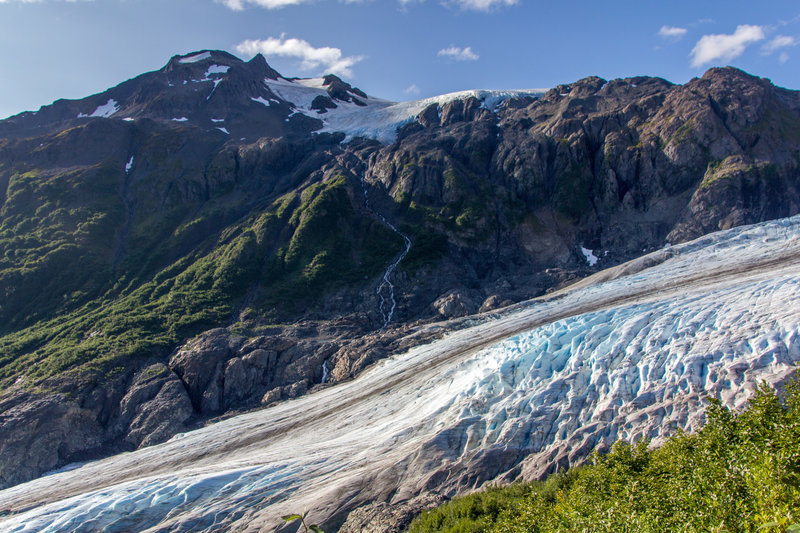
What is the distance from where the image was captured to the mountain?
48188mm

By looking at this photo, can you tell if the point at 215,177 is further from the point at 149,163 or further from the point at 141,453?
the point at 141,453

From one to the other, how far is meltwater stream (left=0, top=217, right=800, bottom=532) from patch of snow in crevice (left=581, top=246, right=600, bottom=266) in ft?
73.7

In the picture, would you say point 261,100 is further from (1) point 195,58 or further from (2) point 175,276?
(2) point 175,276

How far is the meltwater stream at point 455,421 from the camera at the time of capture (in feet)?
91.0

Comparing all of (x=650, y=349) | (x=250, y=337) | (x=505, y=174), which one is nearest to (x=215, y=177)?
(x=250, y=337)

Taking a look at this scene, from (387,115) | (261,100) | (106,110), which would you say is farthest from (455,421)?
(106,110)

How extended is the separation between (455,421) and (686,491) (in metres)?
18.1

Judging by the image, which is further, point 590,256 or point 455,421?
point 590,256

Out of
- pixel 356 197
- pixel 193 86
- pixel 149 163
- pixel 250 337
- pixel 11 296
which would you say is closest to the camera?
pixel 250 337

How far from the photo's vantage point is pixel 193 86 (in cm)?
13500

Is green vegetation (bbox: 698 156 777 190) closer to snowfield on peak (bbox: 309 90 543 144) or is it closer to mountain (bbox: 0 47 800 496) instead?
mountain (bbox: 0 47 800 496)

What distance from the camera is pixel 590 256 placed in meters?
67.9

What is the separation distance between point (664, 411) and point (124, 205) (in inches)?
3491

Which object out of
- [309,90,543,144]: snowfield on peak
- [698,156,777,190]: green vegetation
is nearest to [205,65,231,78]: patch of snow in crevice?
[309,90,543,144]: snowfield on peak
